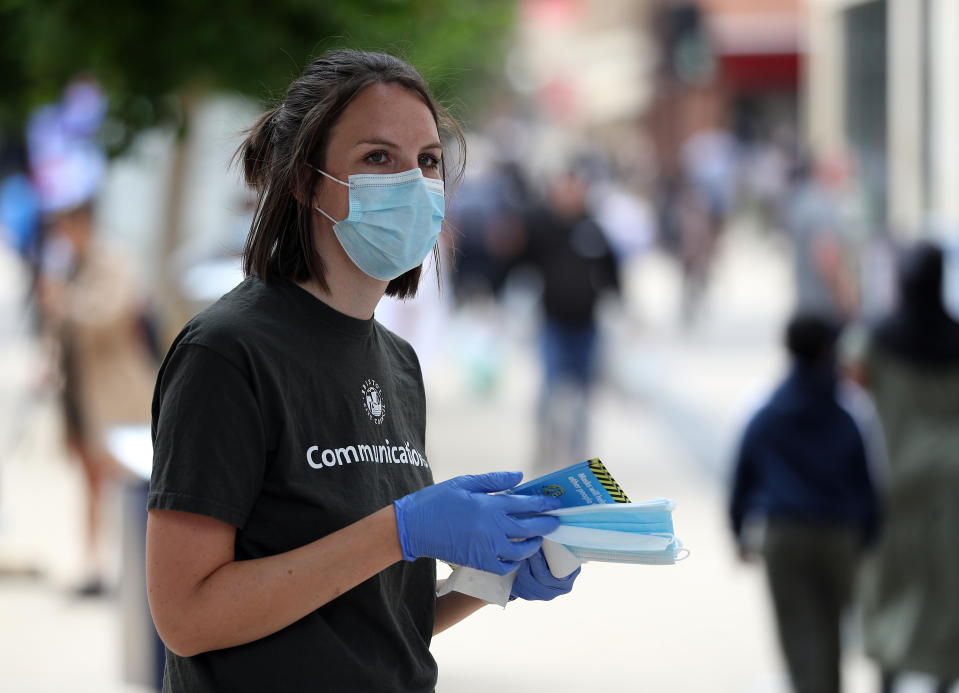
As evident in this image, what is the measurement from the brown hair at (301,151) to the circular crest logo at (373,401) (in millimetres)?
169

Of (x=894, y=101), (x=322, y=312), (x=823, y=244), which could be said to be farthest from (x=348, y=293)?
(x=894, y=101)

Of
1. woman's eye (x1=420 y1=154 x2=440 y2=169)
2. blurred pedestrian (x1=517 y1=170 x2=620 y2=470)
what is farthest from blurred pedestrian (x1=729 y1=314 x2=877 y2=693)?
blurred pedestrian (x1=517 y1=170 x2=620 y2=470)

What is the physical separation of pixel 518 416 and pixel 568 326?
2.93 m

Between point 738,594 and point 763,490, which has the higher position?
point 763,490

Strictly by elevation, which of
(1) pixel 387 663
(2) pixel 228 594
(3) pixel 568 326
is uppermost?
(2) pixel 228 594

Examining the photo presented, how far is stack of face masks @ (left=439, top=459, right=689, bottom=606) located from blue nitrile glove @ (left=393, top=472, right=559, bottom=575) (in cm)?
7

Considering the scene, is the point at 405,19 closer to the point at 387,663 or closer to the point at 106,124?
the point at 106,124

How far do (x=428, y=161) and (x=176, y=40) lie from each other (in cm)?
512

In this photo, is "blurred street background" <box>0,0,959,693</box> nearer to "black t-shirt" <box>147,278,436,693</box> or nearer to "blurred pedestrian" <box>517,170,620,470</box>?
"blurred pedestrian" <box>517,170,620,470</box>

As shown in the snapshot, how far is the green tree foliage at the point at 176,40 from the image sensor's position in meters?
6.90

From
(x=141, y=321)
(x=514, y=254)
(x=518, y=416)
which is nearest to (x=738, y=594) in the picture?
(x=141, y=321)

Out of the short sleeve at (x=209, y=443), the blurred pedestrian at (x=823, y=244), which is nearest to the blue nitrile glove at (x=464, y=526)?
the short sleeve at (x=209, y=443)

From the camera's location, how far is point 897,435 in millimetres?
5625

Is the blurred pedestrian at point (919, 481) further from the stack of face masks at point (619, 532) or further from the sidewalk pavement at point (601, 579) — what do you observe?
the stack of face masks at point (619, 532)
